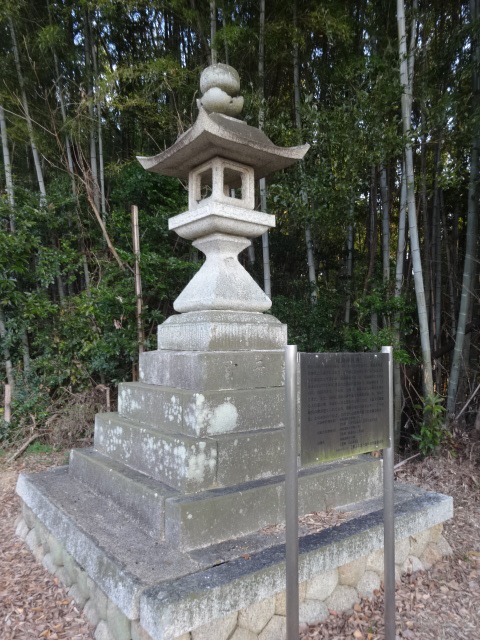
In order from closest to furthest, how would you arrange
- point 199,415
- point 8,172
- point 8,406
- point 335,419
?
point 335,419 < point 199,415 < point 8,406 < point 8,172

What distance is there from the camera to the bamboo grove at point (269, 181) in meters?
4.67

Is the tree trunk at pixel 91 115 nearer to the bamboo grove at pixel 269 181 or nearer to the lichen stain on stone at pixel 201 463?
the bamboo grove at pixel 269 181

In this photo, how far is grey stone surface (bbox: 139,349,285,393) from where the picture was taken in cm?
252

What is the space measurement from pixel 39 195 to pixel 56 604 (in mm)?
5425

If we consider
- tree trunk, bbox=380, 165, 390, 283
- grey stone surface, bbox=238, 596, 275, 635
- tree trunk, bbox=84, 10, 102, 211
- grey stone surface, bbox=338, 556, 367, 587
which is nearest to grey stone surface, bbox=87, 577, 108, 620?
grey stone surface, bbox=238, 596, 275, 635

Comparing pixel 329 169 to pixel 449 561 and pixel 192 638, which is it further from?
pixel 192 638

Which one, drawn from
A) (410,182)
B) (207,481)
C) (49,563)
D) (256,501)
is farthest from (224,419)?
(410,182)

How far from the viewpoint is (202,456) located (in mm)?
2266

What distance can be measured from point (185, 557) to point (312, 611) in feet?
2.42

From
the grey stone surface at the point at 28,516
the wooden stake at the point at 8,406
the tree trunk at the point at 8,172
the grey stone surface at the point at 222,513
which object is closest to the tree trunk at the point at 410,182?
the grey stone surface at the point at 222,513

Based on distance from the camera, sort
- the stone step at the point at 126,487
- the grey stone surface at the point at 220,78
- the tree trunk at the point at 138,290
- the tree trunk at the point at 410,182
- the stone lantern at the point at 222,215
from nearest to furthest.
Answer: the stone step at the point at 126,487 → the stone lantern at the point at 222,215 → the grey stone surface at the point at 220,78 → the tree trunk at the point at 410,182 → the tree trunk at the point at 138,290

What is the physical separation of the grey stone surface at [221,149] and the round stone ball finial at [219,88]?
114 mm

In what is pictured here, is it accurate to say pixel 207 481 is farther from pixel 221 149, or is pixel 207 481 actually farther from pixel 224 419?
pixel 221 149

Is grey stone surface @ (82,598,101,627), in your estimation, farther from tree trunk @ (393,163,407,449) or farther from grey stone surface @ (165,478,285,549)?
tree trunk @ (393,163,407,449)
